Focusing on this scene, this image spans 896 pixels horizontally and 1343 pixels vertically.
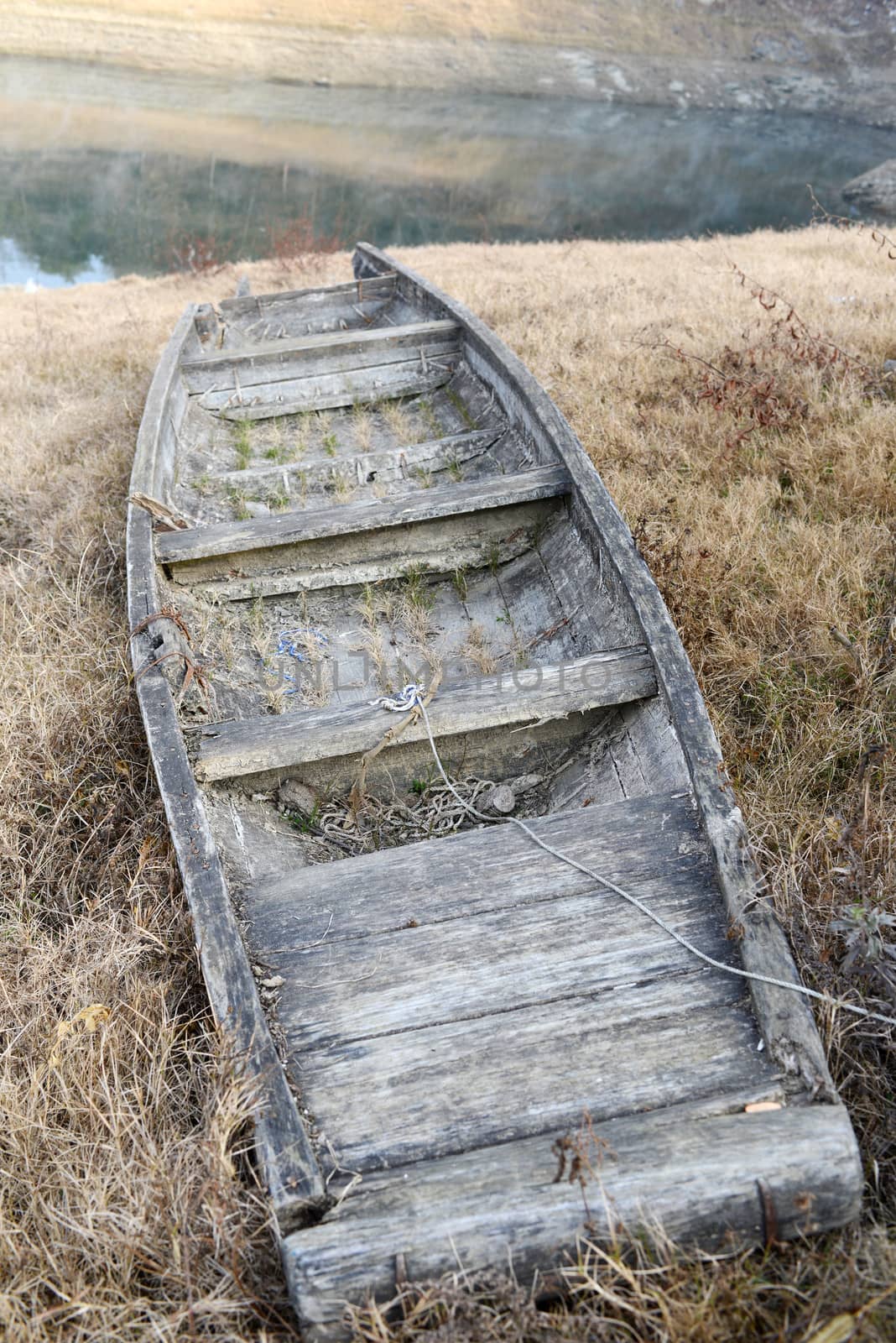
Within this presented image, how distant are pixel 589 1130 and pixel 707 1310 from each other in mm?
290

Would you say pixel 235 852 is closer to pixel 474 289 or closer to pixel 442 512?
pixel 442 512

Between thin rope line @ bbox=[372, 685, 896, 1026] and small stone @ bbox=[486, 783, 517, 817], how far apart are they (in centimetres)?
21

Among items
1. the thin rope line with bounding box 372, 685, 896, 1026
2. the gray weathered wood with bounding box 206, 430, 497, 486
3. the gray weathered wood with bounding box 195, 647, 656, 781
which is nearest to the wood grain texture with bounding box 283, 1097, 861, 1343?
the thin rope line with bounding box 372, 685, 896, 1026

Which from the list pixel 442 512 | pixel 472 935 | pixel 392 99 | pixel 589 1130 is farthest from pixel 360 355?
pixel 392 99

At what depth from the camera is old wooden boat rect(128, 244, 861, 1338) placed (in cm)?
146

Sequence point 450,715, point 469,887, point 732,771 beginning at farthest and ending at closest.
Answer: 1. point 732,771
2. point 450,715
3. point 469,887

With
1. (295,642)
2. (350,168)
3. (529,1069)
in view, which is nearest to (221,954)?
(529,1069)

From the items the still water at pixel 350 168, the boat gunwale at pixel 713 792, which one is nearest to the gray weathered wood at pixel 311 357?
the boat gunwale at pixel 713 792

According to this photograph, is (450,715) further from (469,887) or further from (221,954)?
(221,954)

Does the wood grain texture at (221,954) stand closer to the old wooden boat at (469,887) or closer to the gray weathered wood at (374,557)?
the old wooden boat at (469,887)

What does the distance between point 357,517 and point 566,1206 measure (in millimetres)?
2429

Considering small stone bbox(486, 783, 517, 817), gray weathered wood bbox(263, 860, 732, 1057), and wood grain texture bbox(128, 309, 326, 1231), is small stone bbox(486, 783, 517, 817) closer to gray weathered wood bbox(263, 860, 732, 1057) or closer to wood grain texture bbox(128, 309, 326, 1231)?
gray weathered wood bbox(263, 860, 732, 1057)

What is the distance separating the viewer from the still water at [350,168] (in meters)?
16.9

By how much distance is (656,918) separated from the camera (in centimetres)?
192
